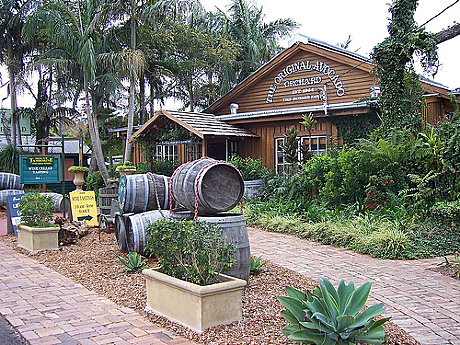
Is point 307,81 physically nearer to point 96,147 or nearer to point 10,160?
point 96,147

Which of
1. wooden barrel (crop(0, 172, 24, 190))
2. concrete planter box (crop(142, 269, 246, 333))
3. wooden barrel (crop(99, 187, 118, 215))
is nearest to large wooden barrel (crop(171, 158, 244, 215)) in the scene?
concrete planter box (crop(142, 269, 246, 333))

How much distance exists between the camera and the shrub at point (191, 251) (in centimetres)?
432

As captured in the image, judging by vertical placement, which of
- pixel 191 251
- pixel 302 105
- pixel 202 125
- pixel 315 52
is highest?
pixel 315 52

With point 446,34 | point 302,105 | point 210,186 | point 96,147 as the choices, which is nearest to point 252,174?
point 302,105

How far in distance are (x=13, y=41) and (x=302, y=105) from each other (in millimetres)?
13894

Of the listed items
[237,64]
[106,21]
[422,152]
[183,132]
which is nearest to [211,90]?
[237,64]

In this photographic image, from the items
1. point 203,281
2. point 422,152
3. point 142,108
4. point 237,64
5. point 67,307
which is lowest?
point 67,307

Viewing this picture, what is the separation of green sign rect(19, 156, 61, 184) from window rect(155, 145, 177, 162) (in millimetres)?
6439

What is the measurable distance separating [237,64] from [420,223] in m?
19.1

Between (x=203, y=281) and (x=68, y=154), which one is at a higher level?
(x=68, y=154)

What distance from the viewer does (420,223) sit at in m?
8.12

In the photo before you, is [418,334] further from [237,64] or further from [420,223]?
[237,64]

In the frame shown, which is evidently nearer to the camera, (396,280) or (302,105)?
(396,280)

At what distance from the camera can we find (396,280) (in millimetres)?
5734
